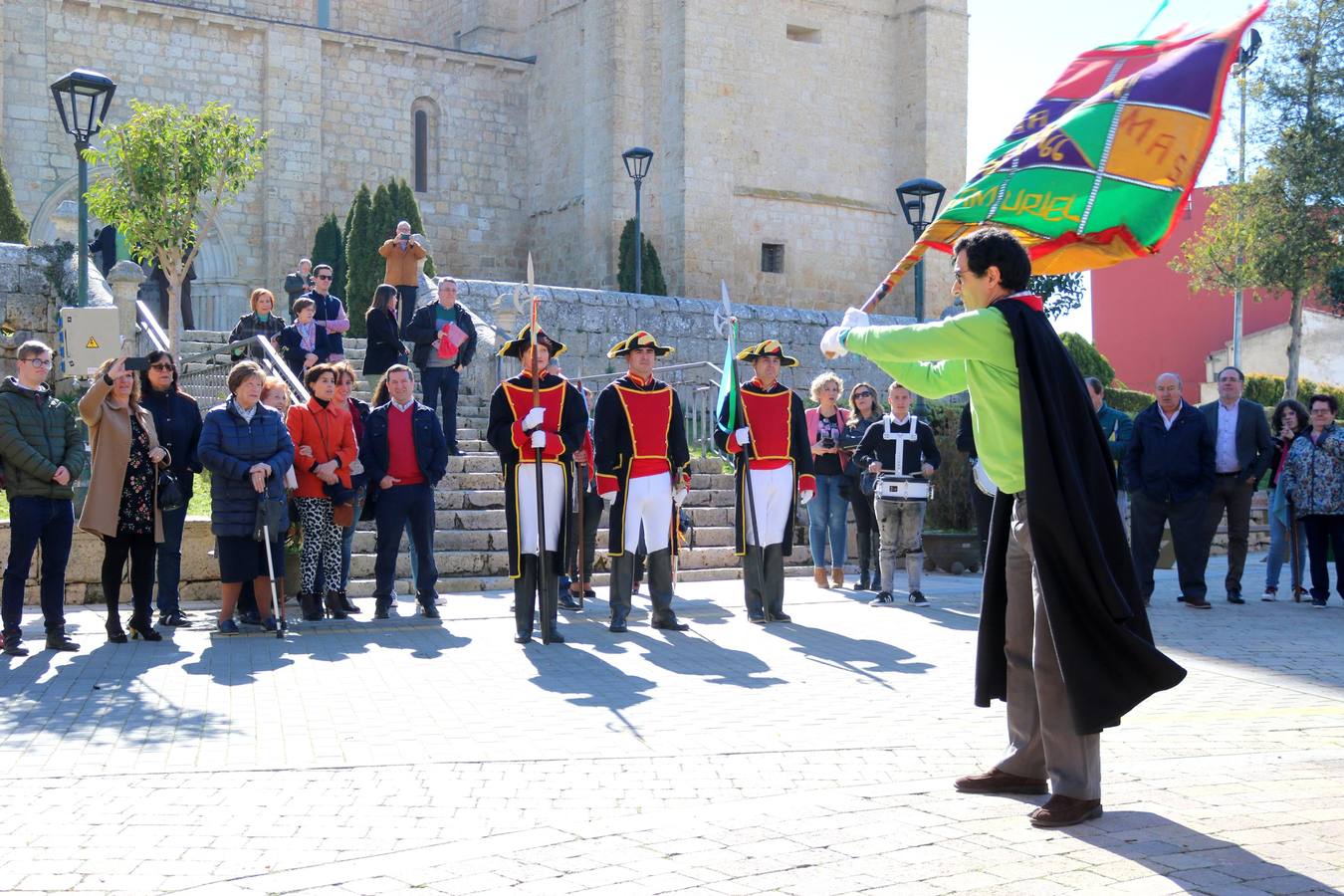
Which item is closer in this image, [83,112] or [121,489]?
[121,489]

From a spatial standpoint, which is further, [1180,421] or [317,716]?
[1180,421]

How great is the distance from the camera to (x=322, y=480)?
10.7 metres

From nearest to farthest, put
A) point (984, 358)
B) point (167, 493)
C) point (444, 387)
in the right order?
point (984, 358)
point (167, 493)
point (444, 387)

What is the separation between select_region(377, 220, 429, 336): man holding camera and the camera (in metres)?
16.3

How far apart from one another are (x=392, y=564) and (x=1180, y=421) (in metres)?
6.39

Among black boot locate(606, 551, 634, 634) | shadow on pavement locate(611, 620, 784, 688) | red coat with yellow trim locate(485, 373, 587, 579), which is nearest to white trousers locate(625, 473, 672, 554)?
black boot locate(606, 551, 634, 634)

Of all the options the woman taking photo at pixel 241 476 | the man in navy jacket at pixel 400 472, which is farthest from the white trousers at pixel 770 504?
the woman taking photo at pixel 241 476

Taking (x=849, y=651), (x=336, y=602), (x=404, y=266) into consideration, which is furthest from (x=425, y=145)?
(x=849, y=651)

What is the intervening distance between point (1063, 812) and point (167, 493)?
6.66 metres

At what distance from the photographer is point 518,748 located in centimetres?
632

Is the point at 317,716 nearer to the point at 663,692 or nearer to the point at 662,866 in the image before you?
the point at 663,692

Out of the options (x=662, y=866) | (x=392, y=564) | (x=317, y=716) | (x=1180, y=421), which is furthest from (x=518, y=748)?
(x=1180, y=421)

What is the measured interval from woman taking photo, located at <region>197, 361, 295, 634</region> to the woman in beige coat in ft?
1.26

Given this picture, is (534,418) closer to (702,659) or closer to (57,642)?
(702,659)
